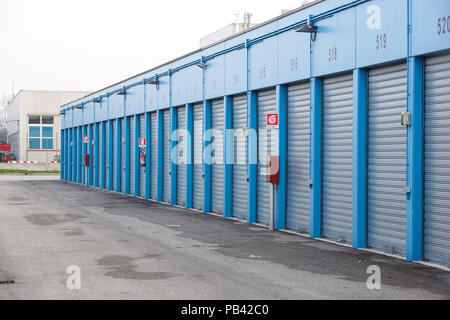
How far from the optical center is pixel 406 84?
11078 millimetres

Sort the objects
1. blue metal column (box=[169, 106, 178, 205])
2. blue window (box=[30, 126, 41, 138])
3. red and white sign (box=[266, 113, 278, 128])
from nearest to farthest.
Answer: red and white sign (box=[266, 113, 278, 128]), blue metal column (box=[169, 106, 178, 205]), blue window (box=[30, 126, 41, 138])

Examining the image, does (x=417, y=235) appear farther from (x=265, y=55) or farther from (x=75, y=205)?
(x=75, y=205)

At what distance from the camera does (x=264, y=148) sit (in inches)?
648

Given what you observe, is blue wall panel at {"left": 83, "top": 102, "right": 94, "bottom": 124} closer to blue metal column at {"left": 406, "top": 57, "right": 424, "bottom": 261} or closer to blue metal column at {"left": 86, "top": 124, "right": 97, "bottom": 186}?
blue metal column at {"left": 86, "top": 124, "right": 97, "bottom": 186}

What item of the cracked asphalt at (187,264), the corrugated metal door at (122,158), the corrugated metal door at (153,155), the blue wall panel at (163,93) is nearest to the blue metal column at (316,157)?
the cracked asphalt at (187,264)

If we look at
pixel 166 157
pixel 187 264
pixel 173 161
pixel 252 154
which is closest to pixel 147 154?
pixel 166 157

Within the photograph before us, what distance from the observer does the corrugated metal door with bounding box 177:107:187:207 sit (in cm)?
2195

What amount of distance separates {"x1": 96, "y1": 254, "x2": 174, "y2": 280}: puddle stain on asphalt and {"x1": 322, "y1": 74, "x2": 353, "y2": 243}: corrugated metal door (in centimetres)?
407

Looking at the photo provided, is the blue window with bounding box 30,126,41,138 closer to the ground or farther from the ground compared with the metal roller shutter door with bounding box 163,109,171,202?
farther from the ground

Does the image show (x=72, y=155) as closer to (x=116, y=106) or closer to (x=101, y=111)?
(x=101, y=111)

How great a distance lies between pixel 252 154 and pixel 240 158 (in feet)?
2.85

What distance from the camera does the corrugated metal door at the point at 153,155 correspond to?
81.3ft

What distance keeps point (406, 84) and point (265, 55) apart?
5473mm

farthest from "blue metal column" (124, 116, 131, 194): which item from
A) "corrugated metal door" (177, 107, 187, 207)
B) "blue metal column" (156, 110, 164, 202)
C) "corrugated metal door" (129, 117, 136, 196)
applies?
"corrugated metal door" (177, 107, 187, 207)
